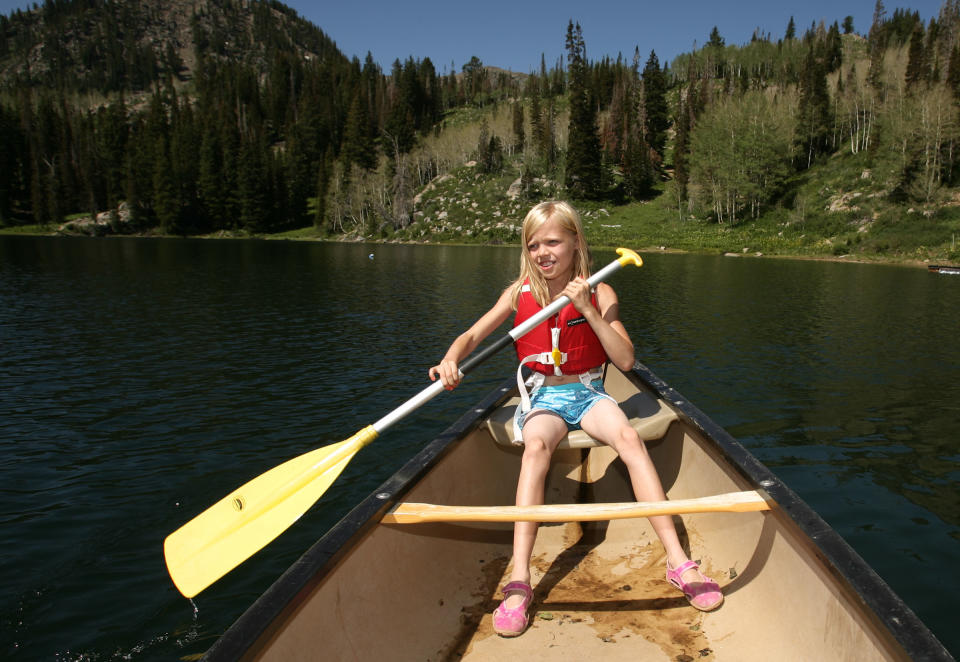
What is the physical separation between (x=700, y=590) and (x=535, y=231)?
7.62 ft

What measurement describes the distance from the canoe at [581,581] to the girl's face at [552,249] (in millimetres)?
1156

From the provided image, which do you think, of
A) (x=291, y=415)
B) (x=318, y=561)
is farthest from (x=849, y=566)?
(x=291, y=415)

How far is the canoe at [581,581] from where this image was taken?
2203mm

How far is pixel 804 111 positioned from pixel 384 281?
199 feet

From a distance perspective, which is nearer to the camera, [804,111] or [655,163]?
[804,111]

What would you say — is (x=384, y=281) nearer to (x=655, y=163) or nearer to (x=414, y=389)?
(x=414, y=389)

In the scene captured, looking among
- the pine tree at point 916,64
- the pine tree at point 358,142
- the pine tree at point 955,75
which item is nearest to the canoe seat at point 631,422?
the pine tree at point 955,75

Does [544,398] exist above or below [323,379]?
above

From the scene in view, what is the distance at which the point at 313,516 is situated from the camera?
5.73 metres

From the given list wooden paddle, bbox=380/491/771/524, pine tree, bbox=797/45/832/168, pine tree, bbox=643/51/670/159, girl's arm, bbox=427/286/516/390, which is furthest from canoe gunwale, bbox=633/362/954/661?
pine tree, bbox=643/51/670/159

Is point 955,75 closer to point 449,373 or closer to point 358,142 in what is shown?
point 449,373

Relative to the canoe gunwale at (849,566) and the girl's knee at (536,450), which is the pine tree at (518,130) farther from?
the canoe gunwale at (849,566)

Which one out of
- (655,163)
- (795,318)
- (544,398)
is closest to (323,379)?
(544,398)

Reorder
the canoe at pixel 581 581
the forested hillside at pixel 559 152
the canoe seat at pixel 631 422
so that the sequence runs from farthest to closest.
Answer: the forested hillside at pixel 559 152 < the canoe seat at pixel 631 422 < the canoe at pixel 581 581
